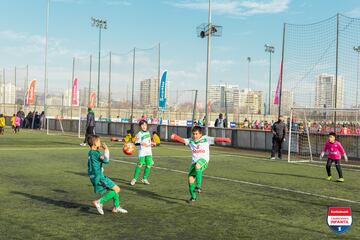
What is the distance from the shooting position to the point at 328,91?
2309cm

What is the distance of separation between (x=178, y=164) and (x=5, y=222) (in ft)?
33.8

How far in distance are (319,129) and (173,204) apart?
54.9ft

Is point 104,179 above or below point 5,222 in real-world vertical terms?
above

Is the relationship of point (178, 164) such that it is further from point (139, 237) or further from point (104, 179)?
point (139, 237)

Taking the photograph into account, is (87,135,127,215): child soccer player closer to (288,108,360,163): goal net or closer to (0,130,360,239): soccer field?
(0,130,360,239): soccer field

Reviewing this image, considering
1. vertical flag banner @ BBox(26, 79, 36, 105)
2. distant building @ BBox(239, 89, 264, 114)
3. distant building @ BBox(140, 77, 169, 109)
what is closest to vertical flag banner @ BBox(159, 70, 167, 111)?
distant building @ BBox(140, 77, 169, 109)

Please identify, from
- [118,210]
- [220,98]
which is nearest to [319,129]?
[118,210]

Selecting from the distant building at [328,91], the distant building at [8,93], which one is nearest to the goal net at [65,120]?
the distant building at [8,93]

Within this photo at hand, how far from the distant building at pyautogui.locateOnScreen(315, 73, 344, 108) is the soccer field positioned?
299 inches

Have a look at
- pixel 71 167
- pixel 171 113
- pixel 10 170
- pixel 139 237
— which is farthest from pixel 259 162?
pixel 171 113

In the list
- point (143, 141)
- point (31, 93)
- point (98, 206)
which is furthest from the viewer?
point (31, 93)

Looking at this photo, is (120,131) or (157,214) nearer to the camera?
(157,214)

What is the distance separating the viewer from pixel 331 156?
14.2 meters

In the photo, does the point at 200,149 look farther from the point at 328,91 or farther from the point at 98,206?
the point at 328,91
